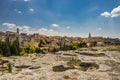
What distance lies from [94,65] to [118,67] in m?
5.82

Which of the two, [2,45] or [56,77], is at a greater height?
[2,45]

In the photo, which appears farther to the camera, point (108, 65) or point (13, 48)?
point (13, 48)

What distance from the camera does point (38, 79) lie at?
33594mm

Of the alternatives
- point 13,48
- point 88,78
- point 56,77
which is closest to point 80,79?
point 88,78

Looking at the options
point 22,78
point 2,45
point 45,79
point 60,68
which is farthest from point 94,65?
point 2,45

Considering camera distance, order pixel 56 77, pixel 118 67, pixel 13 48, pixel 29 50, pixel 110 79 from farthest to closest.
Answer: pixel 29 50
pixel 13 48
pixel 118 67
pixel 56 77
pixel 110 79

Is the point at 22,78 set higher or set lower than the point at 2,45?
lower

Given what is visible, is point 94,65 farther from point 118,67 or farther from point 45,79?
point 45,79

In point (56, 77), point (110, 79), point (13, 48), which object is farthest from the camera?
point (13, 48)

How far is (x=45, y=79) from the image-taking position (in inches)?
1316

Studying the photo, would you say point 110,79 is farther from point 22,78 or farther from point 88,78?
point 22,78

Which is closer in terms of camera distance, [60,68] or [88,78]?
[88,78]

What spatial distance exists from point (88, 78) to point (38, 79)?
29.5ft

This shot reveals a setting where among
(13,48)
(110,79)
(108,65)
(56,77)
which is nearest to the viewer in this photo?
(110,79)
